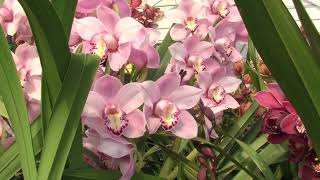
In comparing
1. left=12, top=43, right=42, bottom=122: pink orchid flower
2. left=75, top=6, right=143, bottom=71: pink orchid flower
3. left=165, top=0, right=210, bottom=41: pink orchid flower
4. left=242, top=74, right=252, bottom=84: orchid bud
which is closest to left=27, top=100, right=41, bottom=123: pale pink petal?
left=12, top=43, right=42, bottom=122: pink orchid flower

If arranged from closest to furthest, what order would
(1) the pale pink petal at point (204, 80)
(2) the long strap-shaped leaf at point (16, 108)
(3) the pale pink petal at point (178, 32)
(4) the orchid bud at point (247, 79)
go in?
(2) the long strap-shaped leaf at point (16, 108) < (1) the pale pink petal at point (204, 80) < (3) the pale pink petal at point (178, 32) < (4) the orchid bud at point (247, 79)

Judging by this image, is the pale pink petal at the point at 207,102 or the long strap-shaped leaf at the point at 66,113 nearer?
the long strap-shaped leaf at the point at 66,113

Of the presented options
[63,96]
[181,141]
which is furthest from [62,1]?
[181,141]

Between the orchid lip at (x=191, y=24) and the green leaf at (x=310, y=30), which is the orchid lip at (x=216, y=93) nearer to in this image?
the orchid lip at (x=191, y=24)

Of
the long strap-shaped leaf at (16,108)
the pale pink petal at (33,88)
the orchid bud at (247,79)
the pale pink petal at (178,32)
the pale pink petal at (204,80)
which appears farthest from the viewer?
the orchid bud at (247,79)

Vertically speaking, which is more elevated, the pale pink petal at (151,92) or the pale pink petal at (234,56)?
the pale pink petal at (151,92)

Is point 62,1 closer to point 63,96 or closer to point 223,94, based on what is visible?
point 63,96

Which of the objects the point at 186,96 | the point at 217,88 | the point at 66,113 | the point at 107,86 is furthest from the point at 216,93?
the point at 66,113

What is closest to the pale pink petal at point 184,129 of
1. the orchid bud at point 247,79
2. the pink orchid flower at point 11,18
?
the pink orchid flower at point 11,18

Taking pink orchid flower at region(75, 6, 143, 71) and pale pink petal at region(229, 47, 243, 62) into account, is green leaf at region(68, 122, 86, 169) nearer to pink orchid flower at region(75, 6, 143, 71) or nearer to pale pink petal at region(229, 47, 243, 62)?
pink orchid flower at region(75, 6, 143, 71)
